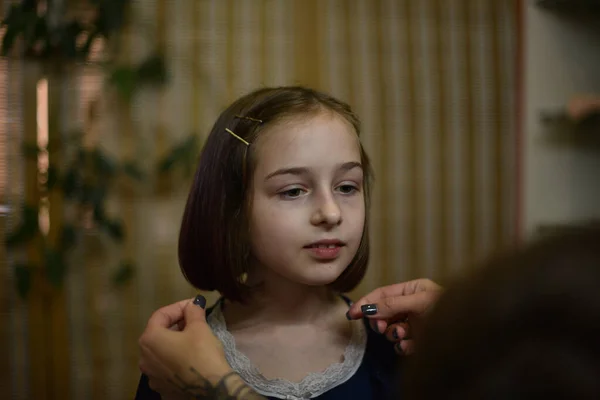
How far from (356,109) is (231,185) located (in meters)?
1.32

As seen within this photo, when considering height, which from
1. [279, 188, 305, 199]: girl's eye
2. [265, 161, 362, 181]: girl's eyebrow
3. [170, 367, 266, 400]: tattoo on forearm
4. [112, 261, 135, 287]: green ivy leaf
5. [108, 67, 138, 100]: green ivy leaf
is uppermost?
[108, 67, 138, 100]: green ivy leaf

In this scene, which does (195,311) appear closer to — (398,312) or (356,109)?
(398,312)

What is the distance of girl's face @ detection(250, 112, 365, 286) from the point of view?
96 cm

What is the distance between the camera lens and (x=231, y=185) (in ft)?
3.34

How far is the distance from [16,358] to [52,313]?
218mm

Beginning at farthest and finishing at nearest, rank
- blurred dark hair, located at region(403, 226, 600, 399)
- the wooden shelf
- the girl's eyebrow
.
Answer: the wooden shelf
the girl's eyebrow
blurred dark hair, located at region(403, 226, 600, 399)

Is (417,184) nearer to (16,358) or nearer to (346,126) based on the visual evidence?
(346,126)

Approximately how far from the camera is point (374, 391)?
101 cm

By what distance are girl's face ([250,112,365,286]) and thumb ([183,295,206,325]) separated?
0.14 m

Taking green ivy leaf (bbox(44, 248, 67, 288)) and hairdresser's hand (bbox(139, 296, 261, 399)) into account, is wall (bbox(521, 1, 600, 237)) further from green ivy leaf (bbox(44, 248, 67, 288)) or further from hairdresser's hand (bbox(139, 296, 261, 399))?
green ivy leaf (bbox(44, 248, 67, 288))

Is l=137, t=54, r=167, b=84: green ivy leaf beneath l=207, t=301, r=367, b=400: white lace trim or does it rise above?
above

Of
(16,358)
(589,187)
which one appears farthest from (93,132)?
(589,187)

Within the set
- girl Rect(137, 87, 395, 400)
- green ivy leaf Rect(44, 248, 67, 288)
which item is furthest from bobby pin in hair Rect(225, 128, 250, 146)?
green ivy leaf Rect(44, 248, 67, 288)

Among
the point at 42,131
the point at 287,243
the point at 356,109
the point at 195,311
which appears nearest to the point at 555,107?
the point at 356,109
